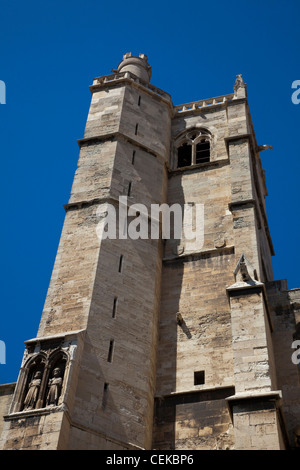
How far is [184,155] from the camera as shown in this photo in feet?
82.9

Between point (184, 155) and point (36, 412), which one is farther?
point (184, 155)

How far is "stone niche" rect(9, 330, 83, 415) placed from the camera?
49.0 feet

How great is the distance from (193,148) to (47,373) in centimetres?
1181

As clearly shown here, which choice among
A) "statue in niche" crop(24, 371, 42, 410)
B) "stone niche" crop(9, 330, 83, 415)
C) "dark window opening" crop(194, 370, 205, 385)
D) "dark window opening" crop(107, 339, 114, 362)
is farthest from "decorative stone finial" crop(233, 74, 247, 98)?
"statue in niche" crop(24, 371, 42, 410)

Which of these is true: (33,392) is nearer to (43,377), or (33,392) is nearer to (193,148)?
(43,377)

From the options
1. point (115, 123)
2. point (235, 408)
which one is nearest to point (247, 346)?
point (235, 408)

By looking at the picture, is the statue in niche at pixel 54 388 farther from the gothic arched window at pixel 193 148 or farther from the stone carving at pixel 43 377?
the gothic arched window at pixel 193 148

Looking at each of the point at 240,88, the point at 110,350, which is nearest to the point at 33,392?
the point at 110,350

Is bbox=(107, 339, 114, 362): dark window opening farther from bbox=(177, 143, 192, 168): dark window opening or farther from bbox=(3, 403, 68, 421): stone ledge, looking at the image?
bbox=(177, 143, 192, 168): dark window opening

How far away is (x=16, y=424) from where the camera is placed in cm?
1459

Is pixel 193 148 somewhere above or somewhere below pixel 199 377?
above

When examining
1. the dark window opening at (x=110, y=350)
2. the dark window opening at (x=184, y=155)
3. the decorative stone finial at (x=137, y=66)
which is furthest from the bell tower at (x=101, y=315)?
the decorative stone finial at (x=137, y=66)

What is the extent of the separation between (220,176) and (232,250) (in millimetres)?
3669
